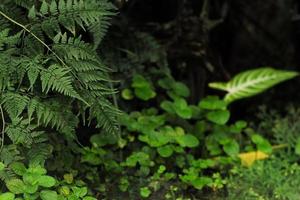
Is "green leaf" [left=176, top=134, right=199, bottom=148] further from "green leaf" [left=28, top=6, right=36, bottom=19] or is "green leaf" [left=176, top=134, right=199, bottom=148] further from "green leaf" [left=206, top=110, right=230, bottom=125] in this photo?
"green leaf" [left=28, top=6, right=36, bottom=19]

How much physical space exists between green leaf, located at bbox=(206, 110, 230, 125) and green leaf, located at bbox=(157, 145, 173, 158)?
377mm

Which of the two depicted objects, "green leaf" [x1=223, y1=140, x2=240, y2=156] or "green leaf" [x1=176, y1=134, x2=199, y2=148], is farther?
"green leaf" [x1=223, y1=140, x2=240, y2=156]

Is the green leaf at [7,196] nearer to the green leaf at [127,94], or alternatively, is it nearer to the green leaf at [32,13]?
the green leaf at [32,13]

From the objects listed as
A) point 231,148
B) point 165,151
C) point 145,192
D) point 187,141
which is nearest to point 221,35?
point 231,148

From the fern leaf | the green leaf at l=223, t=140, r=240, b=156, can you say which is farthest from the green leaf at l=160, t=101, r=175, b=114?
the fern leaf

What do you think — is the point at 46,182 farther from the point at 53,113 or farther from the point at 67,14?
the point at 67,14

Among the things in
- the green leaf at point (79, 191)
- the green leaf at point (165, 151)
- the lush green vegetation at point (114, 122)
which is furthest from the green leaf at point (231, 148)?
the green leaf at point (79, 191)

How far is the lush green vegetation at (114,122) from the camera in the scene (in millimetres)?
2379

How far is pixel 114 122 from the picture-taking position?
2443 millimetres

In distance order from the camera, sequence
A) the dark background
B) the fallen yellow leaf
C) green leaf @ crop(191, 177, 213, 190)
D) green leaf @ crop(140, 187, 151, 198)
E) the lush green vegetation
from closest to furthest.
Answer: the lush green vegetation → green leaf @ crop(140, 187, 151, 198) → green leaf @ crop(191, 177, 213, 190) → the fallen yellow leaf → the dark background

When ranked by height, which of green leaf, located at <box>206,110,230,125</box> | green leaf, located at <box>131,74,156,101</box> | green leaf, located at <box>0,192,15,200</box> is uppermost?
green leaf, located at <box>131,74,156,101</box>

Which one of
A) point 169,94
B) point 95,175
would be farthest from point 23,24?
point 169,94

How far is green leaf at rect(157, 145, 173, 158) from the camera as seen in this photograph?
2984 mm

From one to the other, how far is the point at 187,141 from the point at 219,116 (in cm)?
33
